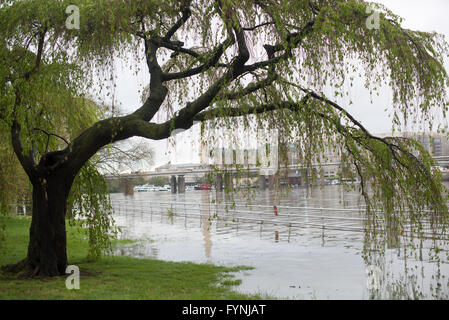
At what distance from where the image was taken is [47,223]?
9.78 metres

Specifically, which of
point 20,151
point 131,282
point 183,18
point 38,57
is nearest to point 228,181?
point 131,282

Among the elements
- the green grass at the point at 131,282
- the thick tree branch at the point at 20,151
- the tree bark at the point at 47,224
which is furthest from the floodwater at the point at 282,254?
the thick tree branch at the point at 20,151

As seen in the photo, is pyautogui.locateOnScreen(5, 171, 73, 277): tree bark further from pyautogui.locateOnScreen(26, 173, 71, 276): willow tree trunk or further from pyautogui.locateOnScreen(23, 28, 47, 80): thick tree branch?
pyautogui.locateOnScreen(23, 28, 47, 80): thick tree branch

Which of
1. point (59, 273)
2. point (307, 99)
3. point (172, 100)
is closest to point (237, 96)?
point (307, 99)

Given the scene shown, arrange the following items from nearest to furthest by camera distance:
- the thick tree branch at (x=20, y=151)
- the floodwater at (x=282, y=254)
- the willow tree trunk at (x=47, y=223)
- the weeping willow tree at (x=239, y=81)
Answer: the weeping willow tree at (x=239, y=81)
the floodwater at (x=282, y=254)
the thick tree branch at (x=20, y=151)
the willow tree trunk at (x=47, y=223)

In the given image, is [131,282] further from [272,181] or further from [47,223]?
[272,181]

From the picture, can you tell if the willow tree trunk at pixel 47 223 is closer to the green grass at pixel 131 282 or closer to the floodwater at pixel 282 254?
the green grass at pixel 131 282

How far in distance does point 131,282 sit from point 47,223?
2212 mm

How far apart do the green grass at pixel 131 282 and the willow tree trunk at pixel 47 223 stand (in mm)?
527

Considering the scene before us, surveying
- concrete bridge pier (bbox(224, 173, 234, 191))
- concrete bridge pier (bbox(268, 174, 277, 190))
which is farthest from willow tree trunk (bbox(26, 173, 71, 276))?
concrete bridge pier (bbox(268, 174, 277, 190))

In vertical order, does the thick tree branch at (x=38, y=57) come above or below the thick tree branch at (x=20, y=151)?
above

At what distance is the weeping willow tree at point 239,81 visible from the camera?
7.11 metres

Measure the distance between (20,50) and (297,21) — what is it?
5372 millimetres

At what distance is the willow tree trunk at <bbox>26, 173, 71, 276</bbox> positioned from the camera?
9742 mm
